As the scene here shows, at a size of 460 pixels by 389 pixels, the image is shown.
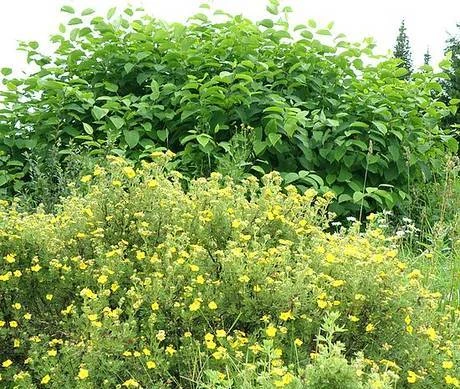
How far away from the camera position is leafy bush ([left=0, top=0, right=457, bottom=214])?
18.2 feet

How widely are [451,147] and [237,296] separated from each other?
412cm

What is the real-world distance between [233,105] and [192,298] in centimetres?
294

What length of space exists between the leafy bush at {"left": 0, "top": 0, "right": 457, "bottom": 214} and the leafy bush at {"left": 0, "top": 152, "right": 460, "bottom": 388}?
5.58 ft

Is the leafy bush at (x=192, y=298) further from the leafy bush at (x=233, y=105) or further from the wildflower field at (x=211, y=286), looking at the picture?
the leafy bush at (x=233, y=105)

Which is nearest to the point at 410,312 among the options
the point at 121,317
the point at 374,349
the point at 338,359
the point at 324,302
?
the point at 374,349

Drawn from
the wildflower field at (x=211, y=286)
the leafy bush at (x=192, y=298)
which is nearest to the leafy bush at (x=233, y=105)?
the wildflower field at (x=211, y=286)

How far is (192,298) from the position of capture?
301 cm

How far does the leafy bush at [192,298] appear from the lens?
9.50 feet

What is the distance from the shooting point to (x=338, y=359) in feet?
7.25

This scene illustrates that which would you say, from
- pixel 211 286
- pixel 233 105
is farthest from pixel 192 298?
pixel 233 105

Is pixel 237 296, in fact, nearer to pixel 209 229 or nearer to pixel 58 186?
pixel 209 229

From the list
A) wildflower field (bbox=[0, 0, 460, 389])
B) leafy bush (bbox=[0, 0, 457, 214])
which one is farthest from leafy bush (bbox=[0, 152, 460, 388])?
leafy bush (bbox=[0, 0, 457, 214])

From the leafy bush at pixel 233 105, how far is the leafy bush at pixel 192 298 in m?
1.70

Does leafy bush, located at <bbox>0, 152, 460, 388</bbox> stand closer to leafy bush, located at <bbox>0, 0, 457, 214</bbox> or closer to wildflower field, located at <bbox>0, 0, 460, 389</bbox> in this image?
wildflower field, located at <bbox>0, 0, 460, 389</bbox>
